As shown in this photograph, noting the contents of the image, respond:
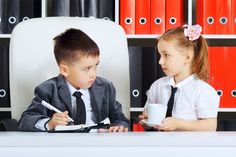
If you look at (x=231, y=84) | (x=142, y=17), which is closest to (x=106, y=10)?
(x=142, y=17)

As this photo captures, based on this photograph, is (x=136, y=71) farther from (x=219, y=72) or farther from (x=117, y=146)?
(x=117, y=146)

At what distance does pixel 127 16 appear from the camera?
279 centimetres

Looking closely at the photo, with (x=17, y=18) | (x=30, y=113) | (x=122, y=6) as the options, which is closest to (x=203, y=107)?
(x=30, y=113)

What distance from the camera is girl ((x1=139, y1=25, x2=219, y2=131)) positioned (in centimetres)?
190

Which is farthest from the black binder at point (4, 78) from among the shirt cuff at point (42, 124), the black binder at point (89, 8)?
the shirt cuff at point (42, 124)

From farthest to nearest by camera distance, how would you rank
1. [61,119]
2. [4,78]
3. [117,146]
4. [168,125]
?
1. [4,78]
2. [168,125]
3. [61,119]
4. [117,146]

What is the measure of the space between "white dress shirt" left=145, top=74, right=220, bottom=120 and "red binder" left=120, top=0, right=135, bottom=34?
2.79 ft

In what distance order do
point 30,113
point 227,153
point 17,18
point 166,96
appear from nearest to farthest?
point 227,153 < point 30,113 < point 166,96 < point 17,18

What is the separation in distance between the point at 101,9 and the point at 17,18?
47 centimetres

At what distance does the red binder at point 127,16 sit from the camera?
279 centimetres

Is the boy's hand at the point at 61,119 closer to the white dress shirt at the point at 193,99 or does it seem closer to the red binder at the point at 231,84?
the white dress shirt at the point at 193,99

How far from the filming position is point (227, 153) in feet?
2.71

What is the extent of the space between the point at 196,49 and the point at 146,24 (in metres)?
0.84

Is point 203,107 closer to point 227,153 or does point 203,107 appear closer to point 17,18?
point 227,153
